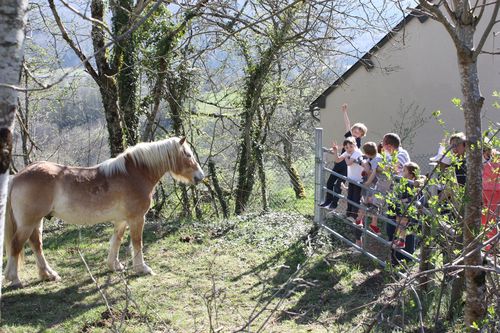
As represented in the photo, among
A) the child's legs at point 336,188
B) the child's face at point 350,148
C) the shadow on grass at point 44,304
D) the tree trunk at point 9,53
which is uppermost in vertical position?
the tree trunk at point 9,53

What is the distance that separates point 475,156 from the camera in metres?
3.12

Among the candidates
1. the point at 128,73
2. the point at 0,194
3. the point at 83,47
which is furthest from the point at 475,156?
Result: the point at 83,47

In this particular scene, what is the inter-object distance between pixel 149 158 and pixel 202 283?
1524mm

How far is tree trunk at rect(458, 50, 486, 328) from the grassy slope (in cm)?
111

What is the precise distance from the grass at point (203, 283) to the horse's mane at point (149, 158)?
104 centimetres

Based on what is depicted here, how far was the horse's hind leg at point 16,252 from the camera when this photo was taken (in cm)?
562

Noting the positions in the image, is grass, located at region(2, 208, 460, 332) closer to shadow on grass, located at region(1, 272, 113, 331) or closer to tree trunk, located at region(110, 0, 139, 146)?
shadow on grass, located at region(1, 272, 113, 331)

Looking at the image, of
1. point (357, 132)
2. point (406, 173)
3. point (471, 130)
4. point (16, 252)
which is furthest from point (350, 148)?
point (16, 252)

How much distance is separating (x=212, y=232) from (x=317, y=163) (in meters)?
1.76

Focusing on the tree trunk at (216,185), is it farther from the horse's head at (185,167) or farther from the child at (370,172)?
the child at (370,172)

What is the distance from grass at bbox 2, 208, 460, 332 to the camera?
4.96 m

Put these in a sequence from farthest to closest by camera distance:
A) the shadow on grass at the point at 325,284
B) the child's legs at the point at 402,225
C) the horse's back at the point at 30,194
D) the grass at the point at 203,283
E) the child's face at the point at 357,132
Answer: the child's face at the point at 357,132 → the horse's back at the point at 30,194 → the shadow on grass at the point at 325,284 → the grass at the point at 203,283 → the child's legs at the point at 402,225

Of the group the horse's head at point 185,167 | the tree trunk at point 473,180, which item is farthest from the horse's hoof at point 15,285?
the tree trunk at point 473,180

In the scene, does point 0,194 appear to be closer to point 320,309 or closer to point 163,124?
point 320,309
